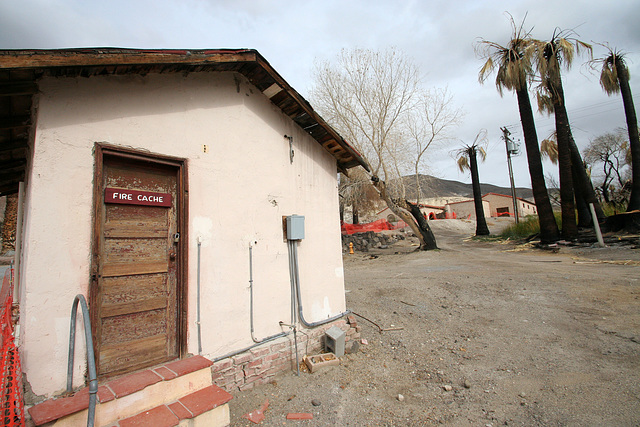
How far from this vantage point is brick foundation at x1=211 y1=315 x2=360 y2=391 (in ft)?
12.1

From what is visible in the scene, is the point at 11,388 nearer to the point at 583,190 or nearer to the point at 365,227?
the point at 583,190

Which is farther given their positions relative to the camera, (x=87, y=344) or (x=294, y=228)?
(x=294, y=228)

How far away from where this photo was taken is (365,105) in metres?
16.2

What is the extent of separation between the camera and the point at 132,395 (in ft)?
8.83

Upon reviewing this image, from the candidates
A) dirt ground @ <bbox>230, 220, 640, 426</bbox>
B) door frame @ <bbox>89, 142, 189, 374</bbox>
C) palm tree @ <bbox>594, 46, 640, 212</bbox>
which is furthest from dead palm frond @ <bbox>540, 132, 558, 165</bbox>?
door frame @ <bbox>89, 142, 189, 374</bbox>

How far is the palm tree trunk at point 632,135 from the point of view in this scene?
557 inches

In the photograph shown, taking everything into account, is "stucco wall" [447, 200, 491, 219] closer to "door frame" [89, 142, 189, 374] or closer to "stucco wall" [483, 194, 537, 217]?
"stucco wall" [483, 194, 537, 217]

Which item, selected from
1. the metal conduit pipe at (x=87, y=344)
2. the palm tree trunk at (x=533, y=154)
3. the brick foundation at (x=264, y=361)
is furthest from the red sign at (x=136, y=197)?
the palm tree trunk at (x=533, y=154)

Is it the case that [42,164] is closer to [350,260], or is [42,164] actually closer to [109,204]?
[109,204]

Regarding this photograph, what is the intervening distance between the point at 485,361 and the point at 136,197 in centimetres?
514

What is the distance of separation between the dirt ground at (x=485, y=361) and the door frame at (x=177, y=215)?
4.18ft

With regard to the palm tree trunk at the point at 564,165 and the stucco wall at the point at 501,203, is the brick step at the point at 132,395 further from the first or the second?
the stucco wall at the point at 501,203

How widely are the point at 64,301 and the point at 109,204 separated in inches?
39.0

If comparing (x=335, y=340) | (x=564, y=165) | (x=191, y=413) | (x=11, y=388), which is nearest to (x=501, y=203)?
(x=564, y=165)
